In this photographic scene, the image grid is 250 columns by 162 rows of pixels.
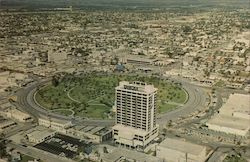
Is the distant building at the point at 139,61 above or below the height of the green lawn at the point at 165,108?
above

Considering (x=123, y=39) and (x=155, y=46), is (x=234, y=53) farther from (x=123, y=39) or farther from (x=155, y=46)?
(x=123, y=39)

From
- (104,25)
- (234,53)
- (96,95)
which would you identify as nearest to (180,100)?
(96,95)

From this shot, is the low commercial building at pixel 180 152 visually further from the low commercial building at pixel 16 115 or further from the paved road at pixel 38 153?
the low commercial building at pixel 16 115

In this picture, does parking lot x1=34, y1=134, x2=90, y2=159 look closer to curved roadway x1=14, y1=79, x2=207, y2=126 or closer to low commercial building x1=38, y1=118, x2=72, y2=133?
low commercial building x1=38, y1=118, x2=72, y2=133

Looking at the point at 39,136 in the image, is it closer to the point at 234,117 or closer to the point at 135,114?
the point at 135,114

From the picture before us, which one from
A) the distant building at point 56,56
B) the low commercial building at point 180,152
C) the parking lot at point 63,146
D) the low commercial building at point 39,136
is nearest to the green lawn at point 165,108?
the low commercial building at point 180,152

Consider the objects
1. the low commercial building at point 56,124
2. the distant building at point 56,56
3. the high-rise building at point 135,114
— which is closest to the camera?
the high-rise building at point 135,114
